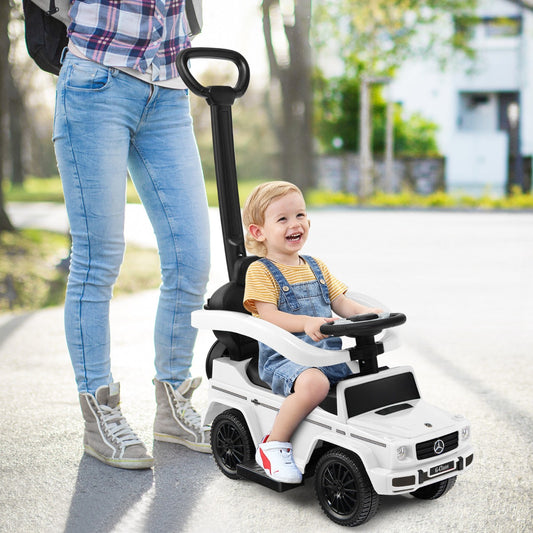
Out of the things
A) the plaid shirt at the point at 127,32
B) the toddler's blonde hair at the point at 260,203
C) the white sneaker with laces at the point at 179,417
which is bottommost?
the white sneaker with laces at the point at 179,417

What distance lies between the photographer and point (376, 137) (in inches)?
1047

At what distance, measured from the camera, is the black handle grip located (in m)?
2.55

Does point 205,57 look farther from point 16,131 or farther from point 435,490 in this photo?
point 16,131

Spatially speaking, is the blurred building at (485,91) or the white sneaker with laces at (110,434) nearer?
the white sneaker with laces at (110,434)

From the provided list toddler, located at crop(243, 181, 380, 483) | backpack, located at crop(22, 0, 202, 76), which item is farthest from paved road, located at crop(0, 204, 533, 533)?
backpack, located at crop(22, 0, 202, 76)

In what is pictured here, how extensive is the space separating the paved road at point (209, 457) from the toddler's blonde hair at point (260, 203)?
29.3 inches

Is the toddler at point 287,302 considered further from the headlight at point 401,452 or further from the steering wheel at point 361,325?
the headlight at point 401,452

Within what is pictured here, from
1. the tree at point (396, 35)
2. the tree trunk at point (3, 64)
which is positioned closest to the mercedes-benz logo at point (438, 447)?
the tree trunk at point (3, 64)

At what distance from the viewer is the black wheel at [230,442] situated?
247 centimetres

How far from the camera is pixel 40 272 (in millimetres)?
8555

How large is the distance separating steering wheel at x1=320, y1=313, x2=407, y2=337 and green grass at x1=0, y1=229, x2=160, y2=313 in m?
5.13

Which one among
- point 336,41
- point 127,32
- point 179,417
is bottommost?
point 179,417

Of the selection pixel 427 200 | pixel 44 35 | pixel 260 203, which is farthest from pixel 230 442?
pixel 427 200

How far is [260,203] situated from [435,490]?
995 millimetres
